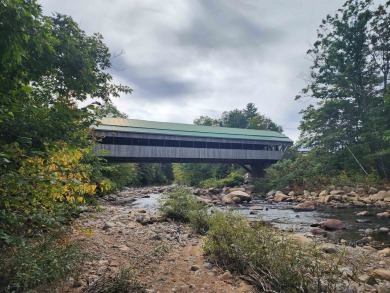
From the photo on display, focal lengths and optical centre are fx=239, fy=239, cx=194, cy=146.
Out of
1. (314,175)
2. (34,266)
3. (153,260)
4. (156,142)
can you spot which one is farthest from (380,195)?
(34,266)

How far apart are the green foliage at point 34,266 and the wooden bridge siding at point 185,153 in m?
13.9

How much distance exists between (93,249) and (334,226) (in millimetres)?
7022

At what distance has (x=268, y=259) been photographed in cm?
A: 298

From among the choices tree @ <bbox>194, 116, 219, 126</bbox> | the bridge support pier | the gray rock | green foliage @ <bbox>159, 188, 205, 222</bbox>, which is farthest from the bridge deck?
tree @ <bbox>194, 116, 219, 126</bbox>

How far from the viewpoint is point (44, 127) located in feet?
7.75

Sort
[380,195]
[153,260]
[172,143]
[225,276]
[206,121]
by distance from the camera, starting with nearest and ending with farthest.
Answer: [225,276] < [153,260] < [380,195] < [172,143] < [206,121]

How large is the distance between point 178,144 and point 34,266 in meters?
16.8

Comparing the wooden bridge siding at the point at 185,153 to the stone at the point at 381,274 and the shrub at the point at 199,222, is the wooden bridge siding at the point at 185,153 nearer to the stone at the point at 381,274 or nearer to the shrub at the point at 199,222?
the shrub at the point at 199,222

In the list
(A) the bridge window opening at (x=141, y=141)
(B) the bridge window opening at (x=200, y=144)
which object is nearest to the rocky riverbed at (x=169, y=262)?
(A) the bridge window opening at (x=141, y=141)

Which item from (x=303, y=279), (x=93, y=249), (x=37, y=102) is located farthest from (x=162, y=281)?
(x=37, y=102)

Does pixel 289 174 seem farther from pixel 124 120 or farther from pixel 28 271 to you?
pixel 28 271

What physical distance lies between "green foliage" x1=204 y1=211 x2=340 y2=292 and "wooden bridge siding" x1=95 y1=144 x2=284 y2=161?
44.4 feet

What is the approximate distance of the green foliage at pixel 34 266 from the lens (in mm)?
2199

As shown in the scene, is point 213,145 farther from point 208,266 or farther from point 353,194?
point 208,266
